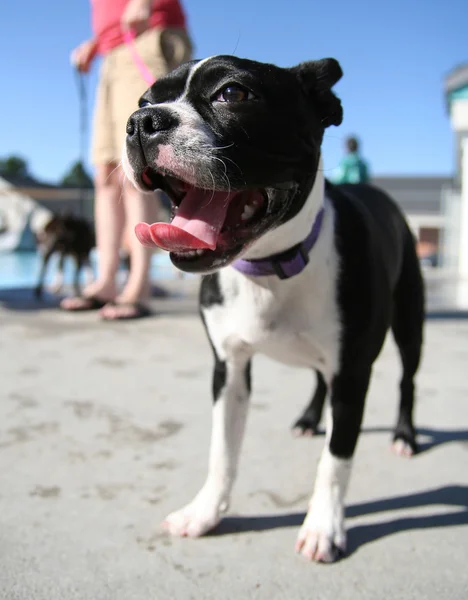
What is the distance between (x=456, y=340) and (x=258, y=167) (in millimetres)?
2917

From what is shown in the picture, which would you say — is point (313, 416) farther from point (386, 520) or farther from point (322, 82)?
point (322, 82)

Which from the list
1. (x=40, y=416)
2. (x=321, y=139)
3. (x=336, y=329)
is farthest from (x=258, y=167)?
(x=40, y=416)

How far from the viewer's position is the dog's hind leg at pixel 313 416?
2.28m

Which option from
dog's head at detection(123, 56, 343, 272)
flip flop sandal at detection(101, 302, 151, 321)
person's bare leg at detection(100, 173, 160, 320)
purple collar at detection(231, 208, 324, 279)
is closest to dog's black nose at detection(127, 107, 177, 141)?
dog's head at detection(123, 56, 343, 272)

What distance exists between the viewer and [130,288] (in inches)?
173

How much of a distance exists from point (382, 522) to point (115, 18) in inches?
149

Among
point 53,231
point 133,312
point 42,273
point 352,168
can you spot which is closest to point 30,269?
point 53,231

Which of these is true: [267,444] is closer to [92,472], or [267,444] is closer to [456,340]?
[92,472]

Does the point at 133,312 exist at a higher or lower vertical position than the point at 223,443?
lower

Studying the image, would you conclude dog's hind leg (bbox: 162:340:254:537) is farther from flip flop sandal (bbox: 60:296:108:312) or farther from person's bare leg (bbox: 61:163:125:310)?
flip flop sandal (bbox: 60:296:108:312)

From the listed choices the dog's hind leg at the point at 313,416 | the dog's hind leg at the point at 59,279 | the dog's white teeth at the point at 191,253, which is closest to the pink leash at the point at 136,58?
the dog's hind leg at the point at 313,416

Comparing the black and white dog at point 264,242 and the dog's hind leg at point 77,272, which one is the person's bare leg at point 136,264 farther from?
the black and white dog at point 264,242

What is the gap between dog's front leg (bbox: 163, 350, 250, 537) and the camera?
5.28ft

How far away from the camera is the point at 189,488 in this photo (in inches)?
72.4
